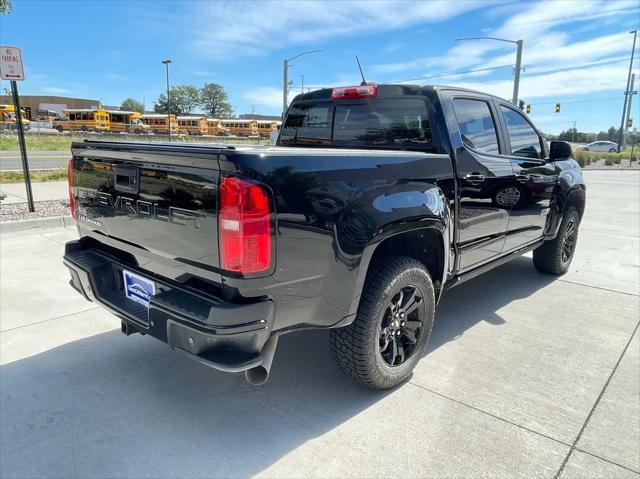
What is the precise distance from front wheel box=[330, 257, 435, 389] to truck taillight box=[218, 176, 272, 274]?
0.82 metres

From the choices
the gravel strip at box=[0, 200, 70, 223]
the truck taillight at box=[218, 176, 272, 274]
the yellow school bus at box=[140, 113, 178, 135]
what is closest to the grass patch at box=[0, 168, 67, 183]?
the gravel strip at box=[0, 200, 70, 223]

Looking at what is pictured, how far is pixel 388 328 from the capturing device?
9.20ft

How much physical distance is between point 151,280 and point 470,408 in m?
1.94

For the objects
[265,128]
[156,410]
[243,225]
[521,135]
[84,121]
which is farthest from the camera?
[265,128]

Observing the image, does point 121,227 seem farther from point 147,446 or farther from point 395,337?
point 395,337

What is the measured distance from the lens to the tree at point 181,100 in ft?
295

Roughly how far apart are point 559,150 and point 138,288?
4.02 m

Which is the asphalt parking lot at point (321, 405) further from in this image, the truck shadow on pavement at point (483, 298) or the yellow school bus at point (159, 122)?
the yellow school bus at point (159, 122)

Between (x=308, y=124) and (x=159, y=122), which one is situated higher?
(x=159, y=122)

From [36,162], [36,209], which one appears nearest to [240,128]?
[36,162]

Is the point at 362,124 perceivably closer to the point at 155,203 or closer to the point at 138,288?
the point at 155,203

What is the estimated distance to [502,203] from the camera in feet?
12.3

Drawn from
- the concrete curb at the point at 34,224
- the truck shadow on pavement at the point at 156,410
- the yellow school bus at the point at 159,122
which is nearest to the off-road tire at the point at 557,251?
the truck shadow on pavement at the point at 156,410

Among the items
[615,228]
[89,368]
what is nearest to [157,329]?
[89,368]
